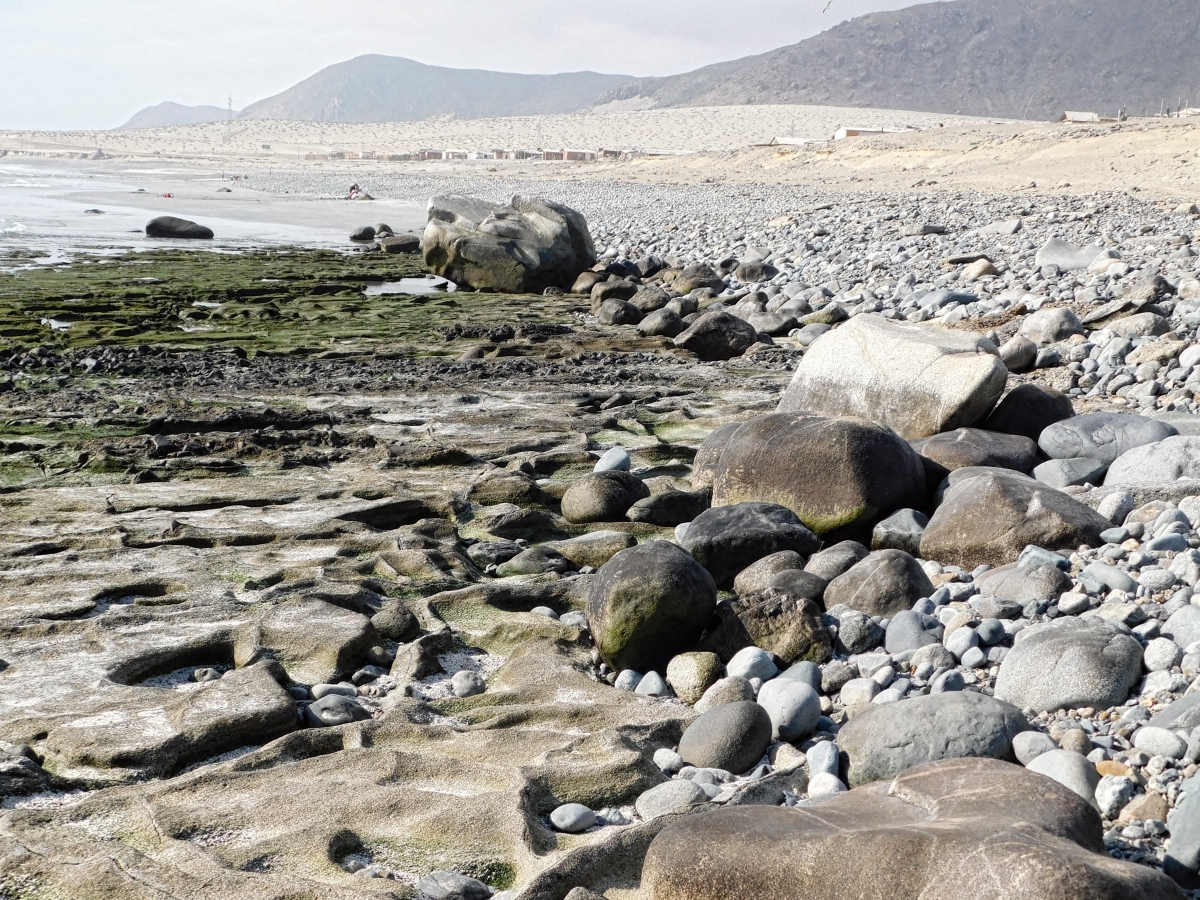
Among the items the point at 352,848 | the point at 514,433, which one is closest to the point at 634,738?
the point at 352,848

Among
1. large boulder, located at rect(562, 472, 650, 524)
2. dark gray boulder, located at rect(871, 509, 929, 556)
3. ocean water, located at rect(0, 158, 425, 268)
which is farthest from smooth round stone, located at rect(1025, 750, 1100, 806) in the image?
ocean water, located at rect(0, 158, 425, 268)

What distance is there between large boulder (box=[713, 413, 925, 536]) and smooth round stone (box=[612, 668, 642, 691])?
5.14ft

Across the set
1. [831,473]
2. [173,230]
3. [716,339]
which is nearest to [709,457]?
[831,473]

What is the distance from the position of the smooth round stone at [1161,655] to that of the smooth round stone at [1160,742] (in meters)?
0.40

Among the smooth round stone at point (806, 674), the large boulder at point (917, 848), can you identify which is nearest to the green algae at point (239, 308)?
the smooth round stone at point (806, 674)

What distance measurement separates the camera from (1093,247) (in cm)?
1241

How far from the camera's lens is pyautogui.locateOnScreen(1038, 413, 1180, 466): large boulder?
19.3 feet

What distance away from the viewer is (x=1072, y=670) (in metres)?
3.40

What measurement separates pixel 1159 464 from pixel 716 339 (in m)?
5.82

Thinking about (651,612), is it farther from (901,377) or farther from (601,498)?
(901,377)

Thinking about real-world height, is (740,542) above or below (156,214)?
below

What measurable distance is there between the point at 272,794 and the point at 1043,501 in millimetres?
3295

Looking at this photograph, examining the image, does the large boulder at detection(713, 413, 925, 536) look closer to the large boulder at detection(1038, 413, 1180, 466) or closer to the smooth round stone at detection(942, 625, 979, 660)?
the large boulder at detection(1038, 413, 1180, 466)

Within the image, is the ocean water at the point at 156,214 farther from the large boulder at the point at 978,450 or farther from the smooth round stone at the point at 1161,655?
the smooth round stone at the point at 1161,655
